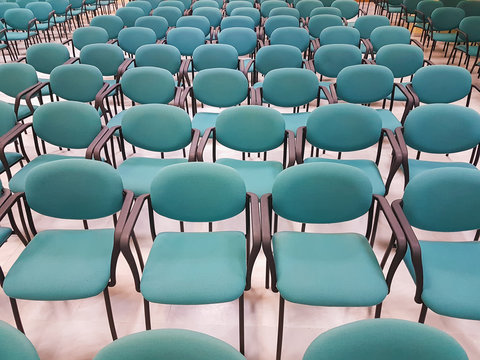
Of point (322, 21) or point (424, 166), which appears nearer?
point (424, 166)

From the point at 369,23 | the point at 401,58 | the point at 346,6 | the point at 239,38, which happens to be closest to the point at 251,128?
the point at 401,58

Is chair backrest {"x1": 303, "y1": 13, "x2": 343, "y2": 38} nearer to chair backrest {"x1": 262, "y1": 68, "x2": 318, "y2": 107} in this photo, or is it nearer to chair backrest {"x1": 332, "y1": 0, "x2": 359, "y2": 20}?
chair backrest {"x1": 332, "y1": 0, "x2": 359, "y2": 20}

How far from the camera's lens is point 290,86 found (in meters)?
3.57

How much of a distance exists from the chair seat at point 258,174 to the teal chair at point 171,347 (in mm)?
1320

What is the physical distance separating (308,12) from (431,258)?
5.59 meters

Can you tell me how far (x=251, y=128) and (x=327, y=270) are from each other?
1.23m

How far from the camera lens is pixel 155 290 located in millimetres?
1793

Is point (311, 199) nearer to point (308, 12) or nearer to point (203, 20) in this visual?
point (203, 20)

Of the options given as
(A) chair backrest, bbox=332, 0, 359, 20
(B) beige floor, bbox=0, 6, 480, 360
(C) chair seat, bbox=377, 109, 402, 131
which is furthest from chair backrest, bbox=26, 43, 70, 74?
(A) chair backrest, bbox=332, 0, 359, 20

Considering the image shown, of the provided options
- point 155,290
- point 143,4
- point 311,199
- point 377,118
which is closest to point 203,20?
point 143,4

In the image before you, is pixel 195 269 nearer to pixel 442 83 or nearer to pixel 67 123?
pixel 67 123

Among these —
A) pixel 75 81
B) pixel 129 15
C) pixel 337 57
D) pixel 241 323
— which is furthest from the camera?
pixel 129 15

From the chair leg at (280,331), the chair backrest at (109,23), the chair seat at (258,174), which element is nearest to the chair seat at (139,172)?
the chair seat at (258,174)

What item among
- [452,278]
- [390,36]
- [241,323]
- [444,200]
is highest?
[390,36]
